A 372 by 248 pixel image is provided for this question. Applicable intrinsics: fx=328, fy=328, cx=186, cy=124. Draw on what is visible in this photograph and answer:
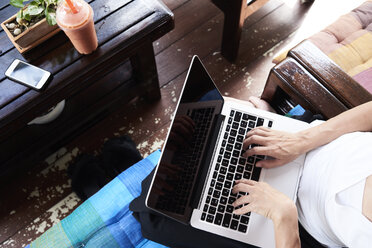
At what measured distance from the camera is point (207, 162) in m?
1.07

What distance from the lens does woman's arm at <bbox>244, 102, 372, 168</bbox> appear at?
3.12 ft

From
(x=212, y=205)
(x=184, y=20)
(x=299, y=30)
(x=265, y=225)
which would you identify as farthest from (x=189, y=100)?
(x=299, y=30)

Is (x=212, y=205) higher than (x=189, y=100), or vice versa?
(x=189, y=100)

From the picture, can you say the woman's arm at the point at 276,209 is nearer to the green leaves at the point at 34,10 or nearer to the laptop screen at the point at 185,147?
the laptop screen at the point at 185,147

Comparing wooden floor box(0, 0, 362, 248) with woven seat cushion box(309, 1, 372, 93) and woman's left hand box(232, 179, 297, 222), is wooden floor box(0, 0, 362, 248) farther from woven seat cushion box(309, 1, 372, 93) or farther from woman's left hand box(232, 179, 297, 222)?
woman's left hand box(232, 179, 297, 222)

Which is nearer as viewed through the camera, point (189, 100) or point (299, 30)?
point (189, 100)

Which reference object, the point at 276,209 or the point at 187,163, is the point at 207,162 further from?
the point at 276,209

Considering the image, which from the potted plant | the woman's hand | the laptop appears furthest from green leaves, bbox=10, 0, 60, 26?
the woman's hand

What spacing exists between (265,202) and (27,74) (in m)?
0.83

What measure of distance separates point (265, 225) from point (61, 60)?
32.8 inches

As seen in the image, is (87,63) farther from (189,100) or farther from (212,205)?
(212,205)

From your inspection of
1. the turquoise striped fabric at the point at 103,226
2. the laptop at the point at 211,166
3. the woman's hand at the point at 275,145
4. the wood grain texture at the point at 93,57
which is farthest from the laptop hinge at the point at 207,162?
the wood grain texture at the point at 93,57

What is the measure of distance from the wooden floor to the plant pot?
632 millimetres

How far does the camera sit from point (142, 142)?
164 centimetres
